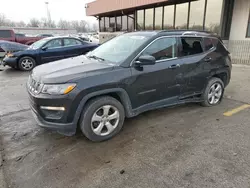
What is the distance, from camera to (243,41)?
9.70 meters

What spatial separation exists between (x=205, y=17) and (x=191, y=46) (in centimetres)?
810

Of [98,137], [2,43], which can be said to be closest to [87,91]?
[98,137]

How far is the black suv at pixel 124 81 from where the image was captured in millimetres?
2850

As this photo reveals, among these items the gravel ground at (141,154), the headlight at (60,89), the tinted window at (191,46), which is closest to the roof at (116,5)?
the tinted window at (191,46)

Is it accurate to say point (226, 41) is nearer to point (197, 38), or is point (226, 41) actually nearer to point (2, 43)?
point (197, 38)

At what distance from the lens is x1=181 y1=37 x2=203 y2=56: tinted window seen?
12.9 feet

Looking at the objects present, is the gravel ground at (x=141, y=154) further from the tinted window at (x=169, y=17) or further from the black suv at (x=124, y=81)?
the tinted window at (x=169, y=17)

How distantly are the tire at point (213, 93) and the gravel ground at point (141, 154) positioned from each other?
36 centimetres

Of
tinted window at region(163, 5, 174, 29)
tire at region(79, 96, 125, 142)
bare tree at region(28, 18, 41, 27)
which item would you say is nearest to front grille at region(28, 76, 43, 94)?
tire at region(79, 96, 125, 142)

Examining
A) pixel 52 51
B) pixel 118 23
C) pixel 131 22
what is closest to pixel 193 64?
pixel 52 51

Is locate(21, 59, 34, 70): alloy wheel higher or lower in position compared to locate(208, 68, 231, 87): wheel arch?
lower

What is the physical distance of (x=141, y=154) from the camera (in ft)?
9.41

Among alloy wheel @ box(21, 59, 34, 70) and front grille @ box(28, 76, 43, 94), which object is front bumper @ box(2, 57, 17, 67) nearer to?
alloy wheel @ box(21, 59, 34, 70)

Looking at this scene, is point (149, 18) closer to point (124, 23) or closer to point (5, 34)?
point (124, 23)
